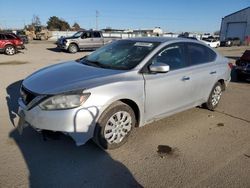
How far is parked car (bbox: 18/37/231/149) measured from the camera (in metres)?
3.58

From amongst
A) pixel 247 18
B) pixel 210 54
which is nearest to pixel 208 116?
pixel 210 54

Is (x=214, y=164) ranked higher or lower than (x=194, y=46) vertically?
lower

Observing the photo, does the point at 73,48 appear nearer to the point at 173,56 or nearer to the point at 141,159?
the point at 173,56

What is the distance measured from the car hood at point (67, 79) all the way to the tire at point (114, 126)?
0.45 m

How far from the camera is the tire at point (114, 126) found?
12.6 feet

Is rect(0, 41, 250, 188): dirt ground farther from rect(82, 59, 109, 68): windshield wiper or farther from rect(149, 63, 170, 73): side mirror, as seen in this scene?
rect(82, 59, 109, 68): windshield wiper

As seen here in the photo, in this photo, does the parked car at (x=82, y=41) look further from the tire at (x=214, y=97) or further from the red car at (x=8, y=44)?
the tire at (x=214, y=97)

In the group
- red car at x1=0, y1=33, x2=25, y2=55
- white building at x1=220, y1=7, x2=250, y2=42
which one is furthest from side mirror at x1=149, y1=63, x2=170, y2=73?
white building at x1=220, y1=7, x2=250, y2=42

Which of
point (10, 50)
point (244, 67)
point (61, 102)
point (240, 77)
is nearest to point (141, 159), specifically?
point (61, 102)

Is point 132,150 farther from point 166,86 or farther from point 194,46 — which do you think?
point 194,46

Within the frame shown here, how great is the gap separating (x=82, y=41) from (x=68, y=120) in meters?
20.8

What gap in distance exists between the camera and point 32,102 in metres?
3.68

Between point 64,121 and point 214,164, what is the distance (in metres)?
2.14

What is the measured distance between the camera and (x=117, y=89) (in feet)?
12.7
